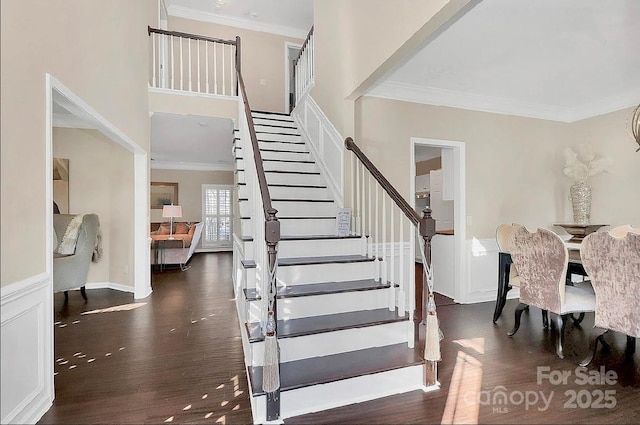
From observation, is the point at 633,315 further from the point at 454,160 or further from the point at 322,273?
the point at 454,160

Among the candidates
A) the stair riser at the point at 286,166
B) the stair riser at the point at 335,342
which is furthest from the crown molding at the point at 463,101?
the stair riser at the point at 335,342

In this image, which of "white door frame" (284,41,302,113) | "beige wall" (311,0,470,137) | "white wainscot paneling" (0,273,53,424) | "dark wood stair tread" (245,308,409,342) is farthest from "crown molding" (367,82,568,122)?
"white door frame" (284,41,302,113)

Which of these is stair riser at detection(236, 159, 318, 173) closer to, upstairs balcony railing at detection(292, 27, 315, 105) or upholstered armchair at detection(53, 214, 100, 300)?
upstairs balcony railing at detection(292, 27, 315, 105)

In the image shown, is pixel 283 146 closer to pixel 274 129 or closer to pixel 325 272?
pixel 274 129

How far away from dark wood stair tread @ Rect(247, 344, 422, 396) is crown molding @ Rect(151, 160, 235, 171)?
7.97m

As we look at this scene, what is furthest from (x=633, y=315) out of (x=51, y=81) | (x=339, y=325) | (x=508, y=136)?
(x=51, y=81)

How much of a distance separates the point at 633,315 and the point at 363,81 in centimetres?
279

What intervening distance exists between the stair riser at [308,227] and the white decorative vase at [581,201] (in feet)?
11.3

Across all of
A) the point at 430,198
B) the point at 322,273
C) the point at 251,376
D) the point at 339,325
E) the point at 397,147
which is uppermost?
the point at 397,147

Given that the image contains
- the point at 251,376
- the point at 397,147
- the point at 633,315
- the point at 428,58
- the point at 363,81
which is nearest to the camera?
the point at 251,376

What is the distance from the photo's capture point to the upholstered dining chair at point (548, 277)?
2609 millimetres

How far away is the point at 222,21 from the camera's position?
22.9 ft

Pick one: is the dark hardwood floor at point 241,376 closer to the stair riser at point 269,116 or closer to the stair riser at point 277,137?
the stair riser at point 277,137

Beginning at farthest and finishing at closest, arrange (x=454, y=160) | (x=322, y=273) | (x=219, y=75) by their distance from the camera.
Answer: (x=219, y=75), (x=454, y=160), (x=322, y=273)
